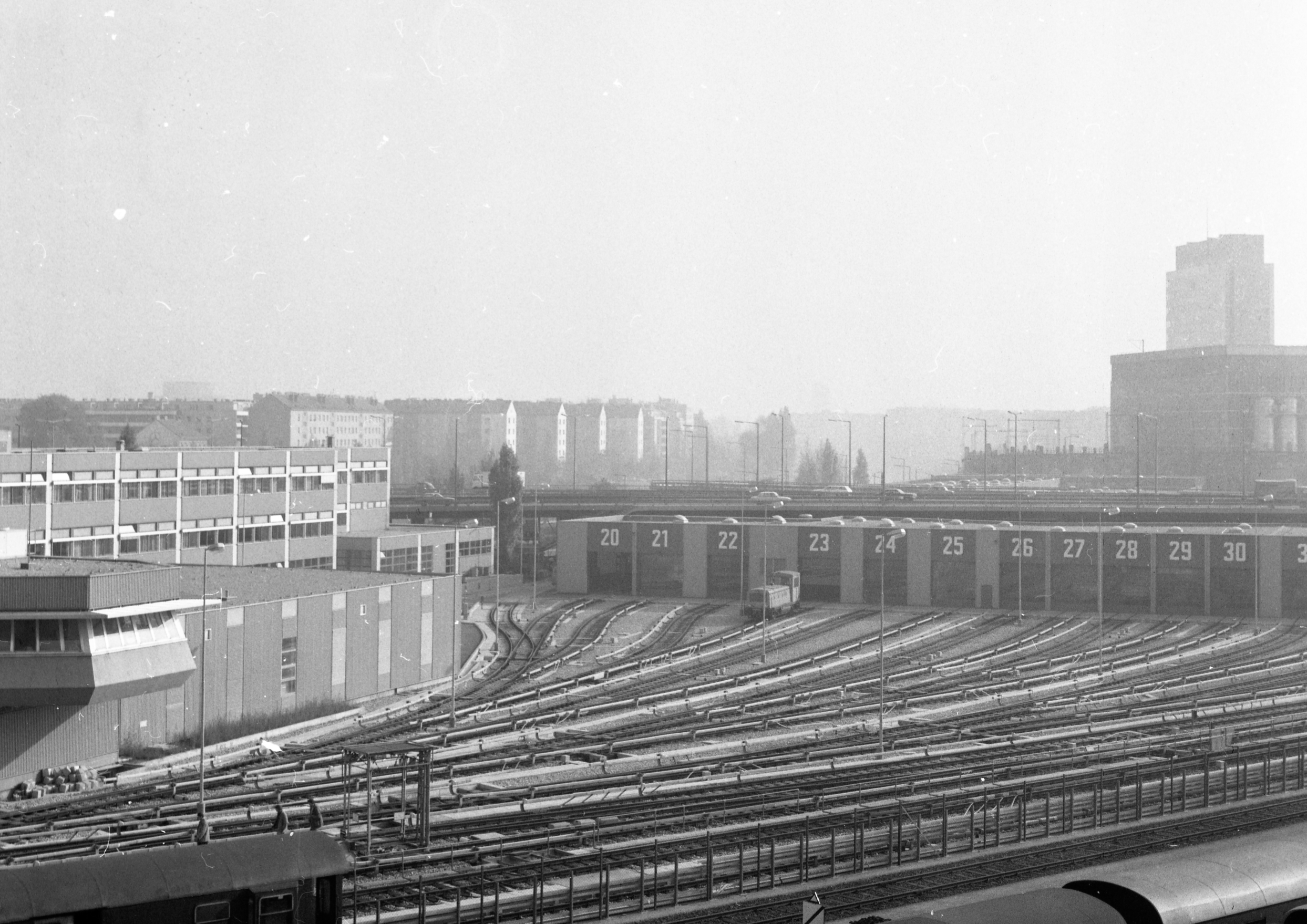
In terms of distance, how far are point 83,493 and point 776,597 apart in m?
16.9

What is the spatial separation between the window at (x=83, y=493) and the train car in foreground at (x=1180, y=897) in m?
29.2

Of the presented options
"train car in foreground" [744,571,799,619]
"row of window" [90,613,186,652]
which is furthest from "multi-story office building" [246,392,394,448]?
"row of window" [90,613,186,652]

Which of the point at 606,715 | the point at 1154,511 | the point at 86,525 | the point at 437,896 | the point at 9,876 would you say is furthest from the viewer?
the point at 1154,511

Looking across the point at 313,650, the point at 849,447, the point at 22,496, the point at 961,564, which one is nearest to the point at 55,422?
the point at 849,447

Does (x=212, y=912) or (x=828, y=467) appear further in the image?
(x=828, y=467)

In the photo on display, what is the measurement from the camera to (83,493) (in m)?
33.9

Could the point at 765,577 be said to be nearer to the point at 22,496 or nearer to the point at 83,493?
the point at 83,493

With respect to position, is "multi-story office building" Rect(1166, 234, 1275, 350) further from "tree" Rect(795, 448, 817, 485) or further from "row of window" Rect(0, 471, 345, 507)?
"row of window" Rect(0, 471, 345, 507)

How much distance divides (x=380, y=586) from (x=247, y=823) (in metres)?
11.8

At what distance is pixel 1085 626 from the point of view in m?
35.4

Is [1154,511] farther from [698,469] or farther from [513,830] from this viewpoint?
[698,469]

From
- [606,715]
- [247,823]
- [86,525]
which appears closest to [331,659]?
[606,715]

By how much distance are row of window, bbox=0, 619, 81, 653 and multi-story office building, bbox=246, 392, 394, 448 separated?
2644 inches

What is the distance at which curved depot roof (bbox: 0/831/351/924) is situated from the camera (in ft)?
25.0
